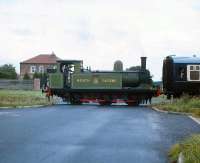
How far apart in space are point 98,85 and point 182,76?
583cm

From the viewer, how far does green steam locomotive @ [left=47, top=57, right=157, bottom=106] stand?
136 feet

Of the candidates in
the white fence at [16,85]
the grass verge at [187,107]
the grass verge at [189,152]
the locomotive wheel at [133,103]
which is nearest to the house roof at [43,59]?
the white fence at [16,85]

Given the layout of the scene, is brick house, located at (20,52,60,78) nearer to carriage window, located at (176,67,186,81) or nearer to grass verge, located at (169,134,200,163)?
carriage window, located at (176,67,186,81)

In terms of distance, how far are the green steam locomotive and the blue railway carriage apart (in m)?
1.29

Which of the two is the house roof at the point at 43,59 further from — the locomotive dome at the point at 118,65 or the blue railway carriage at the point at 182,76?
the blue railway carriage at the point at 182,76

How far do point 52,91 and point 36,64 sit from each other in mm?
110752

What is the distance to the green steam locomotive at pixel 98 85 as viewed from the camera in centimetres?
4131

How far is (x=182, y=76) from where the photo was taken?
135ft

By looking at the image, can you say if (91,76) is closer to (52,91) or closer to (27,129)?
(52,91)

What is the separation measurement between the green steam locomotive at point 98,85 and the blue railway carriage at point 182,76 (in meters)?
1.29

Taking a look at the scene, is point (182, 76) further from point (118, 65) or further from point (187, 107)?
point (118, 65)

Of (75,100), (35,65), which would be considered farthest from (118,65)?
(35,65)

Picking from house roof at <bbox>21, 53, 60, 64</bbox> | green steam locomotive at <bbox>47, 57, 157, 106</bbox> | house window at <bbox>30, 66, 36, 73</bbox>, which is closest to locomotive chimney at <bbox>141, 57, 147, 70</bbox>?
green steam locomotive at <bbox>47, 57, 157, 106</bbox>

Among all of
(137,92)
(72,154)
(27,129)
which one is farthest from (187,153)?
(137,92)
